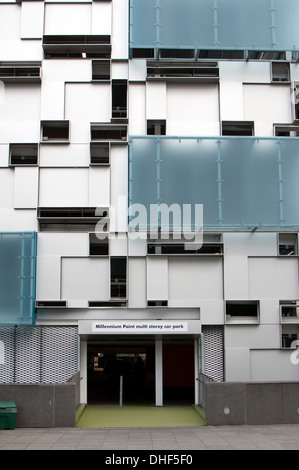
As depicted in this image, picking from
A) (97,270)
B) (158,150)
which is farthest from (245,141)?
(97,270)

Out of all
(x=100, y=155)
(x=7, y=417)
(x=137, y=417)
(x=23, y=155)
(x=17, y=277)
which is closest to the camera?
(x=7, y=417)

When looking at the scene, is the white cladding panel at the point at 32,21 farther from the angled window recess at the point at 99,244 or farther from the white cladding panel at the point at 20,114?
the angled window recess at the point at 99,244

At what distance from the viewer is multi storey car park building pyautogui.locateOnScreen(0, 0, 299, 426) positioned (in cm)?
1866

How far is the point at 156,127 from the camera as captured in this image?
795 inches

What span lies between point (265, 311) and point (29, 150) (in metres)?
10.8

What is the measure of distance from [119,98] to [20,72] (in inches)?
161

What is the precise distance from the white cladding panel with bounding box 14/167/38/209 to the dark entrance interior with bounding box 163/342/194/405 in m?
7.52

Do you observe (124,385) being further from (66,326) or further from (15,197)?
(15,197)

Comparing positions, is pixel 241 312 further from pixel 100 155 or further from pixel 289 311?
pixel 100 155

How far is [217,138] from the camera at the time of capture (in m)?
19.4

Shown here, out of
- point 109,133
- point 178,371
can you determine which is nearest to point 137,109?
point 109,133

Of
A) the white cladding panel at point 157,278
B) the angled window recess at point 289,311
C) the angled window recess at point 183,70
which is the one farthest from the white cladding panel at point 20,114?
the angled window recess at point 289,311

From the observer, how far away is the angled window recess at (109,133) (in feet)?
65.6

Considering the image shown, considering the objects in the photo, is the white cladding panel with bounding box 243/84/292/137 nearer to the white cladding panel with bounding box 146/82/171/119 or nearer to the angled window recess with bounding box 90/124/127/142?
the white cladding panel with bounding box 146/82/171/119
